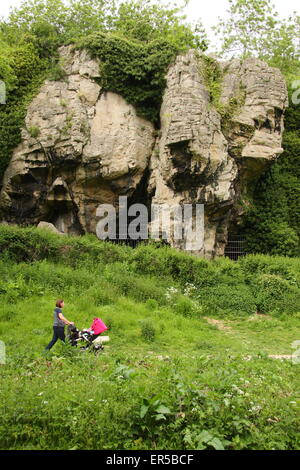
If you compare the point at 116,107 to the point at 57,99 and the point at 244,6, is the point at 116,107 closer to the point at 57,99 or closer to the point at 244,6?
the point at 57,99

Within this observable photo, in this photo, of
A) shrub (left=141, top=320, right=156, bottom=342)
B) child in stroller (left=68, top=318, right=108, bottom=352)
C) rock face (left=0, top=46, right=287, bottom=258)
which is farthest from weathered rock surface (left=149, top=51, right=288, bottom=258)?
child in stroller (left=68, top=318, right=108, bottom=352)

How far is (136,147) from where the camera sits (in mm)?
20422

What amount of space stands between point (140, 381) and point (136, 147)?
15.7 meters

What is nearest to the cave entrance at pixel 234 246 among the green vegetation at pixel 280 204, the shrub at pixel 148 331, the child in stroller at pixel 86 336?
the green vegetation at pixel 280 204

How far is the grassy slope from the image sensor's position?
5.02 metres

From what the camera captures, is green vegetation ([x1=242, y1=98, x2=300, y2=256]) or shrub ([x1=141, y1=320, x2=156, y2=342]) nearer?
Result: shrub ([x1=141, y1=320, x2=156, y2=342])

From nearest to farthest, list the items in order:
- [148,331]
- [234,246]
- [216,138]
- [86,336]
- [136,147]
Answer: [86,336]
[148,331]
[216,138]
[136,147]
[234,246]

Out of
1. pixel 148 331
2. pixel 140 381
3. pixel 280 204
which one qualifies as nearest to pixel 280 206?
pixel 280 204

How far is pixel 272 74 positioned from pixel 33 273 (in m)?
14.7

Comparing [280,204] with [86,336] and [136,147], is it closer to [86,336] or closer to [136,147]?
[136,147]

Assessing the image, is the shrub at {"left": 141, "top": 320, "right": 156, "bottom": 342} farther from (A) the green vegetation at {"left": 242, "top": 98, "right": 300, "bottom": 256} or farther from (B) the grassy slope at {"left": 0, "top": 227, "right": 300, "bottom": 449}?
(A) the green vegetation at {"left": 242, "top": 98, "right": 300, "bottom": 256}

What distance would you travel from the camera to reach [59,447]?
495 centimetres

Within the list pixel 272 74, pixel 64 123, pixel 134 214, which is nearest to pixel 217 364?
pixel 134 214

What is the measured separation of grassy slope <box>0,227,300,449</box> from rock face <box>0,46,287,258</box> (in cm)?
757
